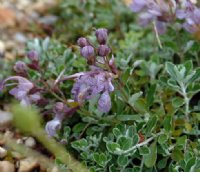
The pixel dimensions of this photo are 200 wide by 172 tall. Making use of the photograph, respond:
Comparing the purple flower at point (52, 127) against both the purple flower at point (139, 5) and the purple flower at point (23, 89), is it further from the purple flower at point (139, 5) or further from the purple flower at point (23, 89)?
the purple flower at point (139, 5)

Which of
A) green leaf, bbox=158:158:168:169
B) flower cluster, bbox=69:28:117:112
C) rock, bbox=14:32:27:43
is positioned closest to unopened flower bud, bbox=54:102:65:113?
flower cluster, bbox=69:28:117:112

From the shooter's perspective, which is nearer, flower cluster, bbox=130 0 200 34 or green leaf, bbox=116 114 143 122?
green leaf, bbox=116 114 143 122

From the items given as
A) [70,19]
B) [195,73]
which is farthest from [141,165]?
[70,19]

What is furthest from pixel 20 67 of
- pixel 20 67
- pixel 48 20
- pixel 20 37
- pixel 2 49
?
pixel 48 20

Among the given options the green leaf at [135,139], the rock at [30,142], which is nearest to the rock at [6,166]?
the rock at [30,142]

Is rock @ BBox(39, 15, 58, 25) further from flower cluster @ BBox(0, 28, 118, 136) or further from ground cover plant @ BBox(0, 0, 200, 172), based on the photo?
flower cluster @ BBox(0, 28, 118, 136)

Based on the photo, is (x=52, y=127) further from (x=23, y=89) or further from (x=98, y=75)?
(x=98, y=75)
